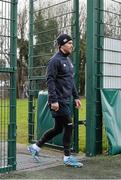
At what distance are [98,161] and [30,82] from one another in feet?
10.3

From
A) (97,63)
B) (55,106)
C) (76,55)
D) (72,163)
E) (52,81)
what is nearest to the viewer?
(55,106)

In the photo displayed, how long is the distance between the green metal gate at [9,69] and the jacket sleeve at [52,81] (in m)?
0.61

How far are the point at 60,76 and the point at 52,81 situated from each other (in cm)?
26

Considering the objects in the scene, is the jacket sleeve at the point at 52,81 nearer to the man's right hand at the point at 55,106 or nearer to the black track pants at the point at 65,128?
the man's right hand at the point at 55,106

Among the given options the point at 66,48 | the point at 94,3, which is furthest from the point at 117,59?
the point at 66,48

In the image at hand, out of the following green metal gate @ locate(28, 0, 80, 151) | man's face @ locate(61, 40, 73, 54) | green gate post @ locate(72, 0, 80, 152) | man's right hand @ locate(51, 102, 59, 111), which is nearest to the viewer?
man's right hand @ locate(51, 102, 59, 111)

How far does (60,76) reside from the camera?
7555 mm

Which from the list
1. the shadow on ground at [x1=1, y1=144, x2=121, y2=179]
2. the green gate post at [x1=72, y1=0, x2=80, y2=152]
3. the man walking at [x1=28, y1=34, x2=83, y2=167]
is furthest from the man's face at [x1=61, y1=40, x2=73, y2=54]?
the shadow on ground at [x1=1, y1=144, x2=121, y2=179]

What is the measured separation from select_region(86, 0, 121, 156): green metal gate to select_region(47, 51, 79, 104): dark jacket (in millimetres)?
973

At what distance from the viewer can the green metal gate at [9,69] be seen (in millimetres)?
6930

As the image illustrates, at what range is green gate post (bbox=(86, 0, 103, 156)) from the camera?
8570mm

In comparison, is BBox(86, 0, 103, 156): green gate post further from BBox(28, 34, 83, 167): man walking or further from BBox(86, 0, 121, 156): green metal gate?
BBox(28, 34, 83, 167): man walking

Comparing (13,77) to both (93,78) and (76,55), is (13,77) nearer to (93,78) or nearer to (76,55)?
(93,78)

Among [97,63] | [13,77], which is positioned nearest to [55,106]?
[13,77]
